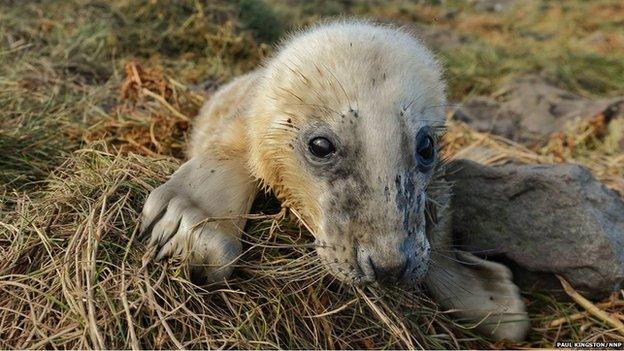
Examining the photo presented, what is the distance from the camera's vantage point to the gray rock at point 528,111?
6332 millimetres

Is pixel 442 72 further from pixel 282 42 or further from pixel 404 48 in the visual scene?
pixel 282 42

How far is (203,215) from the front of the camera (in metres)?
3.16

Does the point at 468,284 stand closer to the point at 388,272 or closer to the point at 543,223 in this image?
the point at 543,223

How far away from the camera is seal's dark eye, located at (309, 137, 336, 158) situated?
2956 mm

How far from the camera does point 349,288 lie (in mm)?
3068

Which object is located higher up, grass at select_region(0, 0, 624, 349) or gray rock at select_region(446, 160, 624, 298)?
gray rock at select_region(446, 160, 624, 298)

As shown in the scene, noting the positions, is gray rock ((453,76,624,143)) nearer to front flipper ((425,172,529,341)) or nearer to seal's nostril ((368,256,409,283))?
front flipper ((425,172,529,341))

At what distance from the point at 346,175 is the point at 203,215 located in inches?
29.2

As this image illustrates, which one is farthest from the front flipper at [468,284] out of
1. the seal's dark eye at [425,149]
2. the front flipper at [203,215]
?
the front flipper at [203,215]

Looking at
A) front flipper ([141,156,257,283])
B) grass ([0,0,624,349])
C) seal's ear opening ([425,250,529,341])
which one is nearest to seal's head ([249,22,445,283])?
front flipper ([141,156,257,283])

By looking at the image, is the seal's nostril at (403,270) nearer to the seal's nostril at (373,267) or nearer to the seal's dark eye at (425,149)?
the seal's nostril at (373,267)

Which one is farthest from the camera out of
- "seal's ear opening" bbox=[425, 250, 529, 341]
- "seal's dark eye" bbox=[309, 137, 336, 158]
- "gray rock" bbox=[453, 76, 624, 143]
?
"gray rock" bbox=[453, 76, 624, 143]

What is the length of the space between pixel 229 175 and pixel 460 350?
4.56 ft

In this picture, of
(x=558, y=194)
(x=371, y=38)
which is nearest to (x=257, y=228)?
(x=371, y=38)
